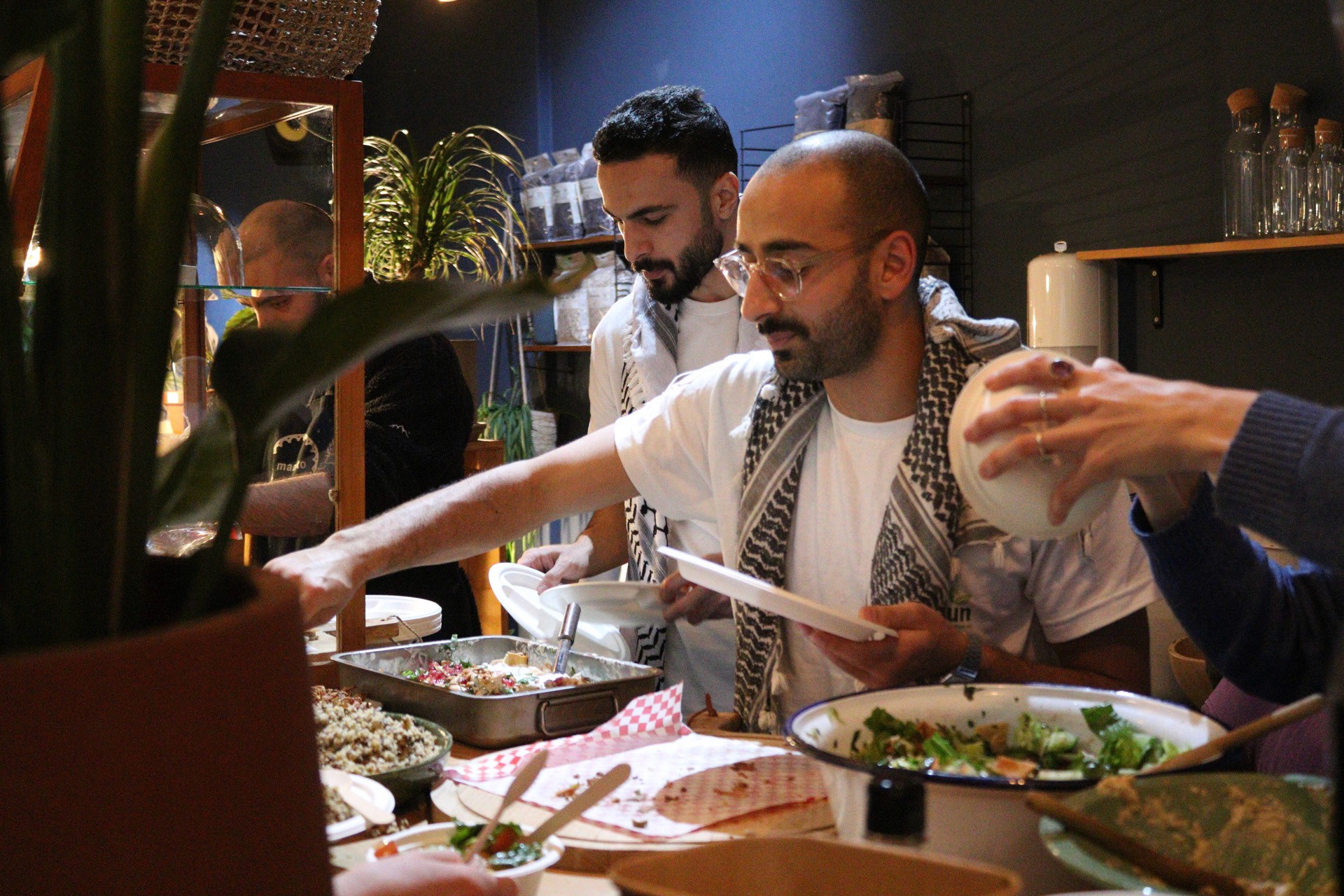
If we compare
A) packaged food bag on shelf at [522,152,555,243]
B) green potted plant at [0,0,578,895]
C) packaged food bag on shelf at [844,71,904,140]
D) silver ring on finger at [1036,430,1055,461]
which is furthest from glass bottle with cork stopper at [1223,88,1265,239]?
green potted plant at [0,0,578,895]

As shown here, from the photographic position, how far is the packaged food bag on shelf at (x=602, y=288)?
5090 mm

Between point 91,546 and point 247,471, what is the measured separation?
0.07 m

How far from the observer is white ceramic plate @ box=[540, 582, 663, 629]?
202cm

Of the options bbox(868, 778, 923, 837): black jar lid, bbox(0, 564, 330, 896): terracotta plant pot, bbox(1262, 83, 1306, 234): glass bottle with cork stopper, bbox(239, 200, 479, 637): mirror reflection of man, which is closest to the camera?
bbox(0, 564, 330, 896): terracotta plant pot

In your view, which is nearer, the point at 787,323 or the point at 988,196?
the point at 787,323

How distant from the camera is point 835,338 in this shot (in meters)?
1.86

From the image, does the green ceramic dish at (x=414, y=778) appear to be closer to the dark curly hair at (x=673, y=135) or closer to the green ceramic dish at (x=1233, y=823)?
the green ceramic dish at (x=1233, y=823)

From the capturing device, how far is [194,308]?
2.00 m

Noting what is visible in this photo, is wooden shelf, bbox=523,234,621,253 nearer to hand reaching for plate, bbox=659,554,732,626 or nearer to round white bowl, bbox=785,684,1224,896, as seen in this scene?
hand reaching for plate, bbox=659,554,732,626

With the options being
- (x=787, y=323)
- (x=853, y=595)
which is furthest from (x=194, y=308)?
(x=853, y=595)

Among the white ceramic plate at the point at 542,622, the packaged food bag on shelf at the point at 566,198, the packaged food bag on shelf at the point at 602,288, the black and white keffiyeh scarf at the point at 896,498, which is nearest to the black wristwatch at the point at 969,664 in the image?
the black and white keffiyeh scarf at the point at 896,498

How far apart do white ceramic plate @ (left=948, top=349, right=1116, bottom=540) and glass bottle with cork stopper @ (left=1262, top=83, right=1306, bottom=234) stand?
2.33m

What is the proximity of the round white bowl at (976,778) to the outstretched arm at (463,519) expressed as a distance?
676 millimetres

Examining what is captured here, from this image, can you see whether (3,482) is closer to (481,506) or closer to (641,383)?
(481,506)
